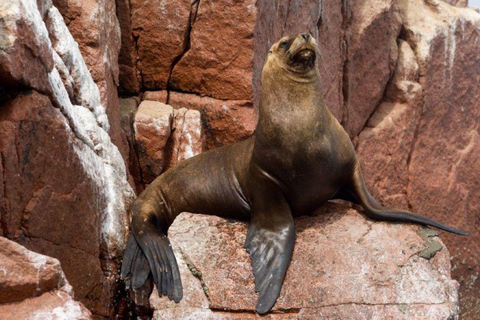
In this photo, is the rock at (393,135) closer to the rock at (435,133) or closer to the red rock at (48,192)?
the rock at (435,133)

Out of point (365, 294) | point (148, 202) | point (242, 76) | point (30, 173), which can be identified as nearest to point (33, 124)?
point (30, 173)

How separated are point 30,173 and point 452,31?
6205 mm

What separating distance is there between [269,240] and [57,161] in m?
1.49

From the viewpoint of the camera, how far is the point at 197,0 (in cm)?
742

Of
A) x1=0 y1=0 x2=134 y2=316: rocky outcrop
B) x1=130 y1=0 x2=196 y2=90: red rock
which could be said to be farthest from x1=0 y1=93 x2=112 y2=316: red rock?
x1=130 y1=0 x2=196 y2=90: red rock

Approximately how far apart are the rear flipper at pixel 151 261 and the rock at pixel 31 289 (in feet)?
4.75

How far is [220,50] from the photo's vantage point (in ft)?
24.1

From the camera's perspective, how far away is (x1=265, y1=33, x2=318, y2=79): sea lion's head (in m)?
5.58

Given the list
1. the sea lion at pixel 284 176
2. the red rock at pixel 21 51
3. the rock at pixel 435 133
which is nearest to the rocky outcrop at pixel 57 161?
the red rock at pixel 21 51

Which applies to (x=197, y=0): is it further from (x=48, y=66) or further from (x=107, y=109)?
(x=48, y=66)

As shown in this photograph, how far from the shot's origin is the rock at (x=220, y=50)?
723cm

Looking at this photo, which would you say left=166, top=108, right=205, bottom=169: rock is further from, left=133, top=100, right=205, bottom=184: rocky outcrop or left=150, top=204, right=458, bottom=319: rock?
left=150, top=204, right=458, bottom=319: rock

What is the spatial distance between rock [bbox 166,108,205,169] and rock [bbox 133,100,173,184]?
84 mm

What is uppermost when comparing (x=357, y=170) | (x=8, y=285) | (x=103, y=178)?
(x=8, y=285)
